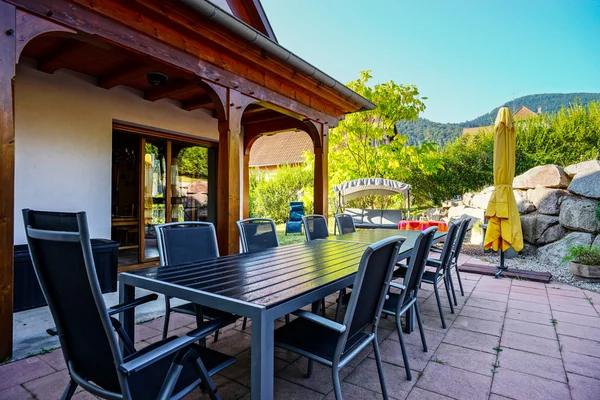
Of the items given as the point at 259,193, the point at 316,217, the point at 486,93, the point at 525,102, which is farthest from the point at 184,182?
the point at 525,102

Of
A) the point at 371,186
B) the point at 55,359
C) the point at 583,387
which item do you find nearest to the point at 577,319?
the point at 583,387

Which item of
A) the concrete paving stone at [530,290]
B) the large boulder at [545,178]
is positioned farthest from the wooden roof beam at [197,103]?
the large boulder at [545,178]

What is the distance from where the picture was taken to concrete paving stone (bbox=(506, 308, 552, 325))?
3.12 metres

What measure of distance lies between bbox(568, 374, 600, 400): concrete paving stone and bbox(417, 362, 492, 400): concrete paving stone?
44 centimetres

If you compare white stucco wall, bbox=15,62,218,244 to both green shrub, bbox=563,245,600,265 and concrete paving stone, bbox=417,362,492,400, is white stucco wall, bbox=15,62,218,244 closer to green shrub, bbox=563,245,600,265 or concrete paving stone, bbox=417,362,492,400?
concrete paving stone, bbox=417,362,492,400

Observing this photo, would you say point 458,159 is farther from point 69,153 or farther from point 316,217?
point 69,153

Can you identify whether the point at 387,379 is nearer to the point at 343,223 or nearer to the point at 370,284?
the point at 370,284

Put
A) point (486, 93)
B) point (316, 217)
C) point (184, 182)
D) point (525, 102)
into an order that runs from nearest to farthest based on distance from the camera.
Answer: point (316, 217), point (184, 182), point (486, 93), point (525, 102)

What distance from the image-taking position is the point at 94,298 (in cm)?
105

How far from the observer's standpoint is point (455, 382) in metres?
2.01

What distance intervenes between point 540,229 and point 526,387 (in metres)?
5.40

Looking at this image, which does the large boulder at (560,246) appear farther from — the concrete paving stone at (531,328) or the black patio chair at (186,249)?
the black patio chair at (186,249)

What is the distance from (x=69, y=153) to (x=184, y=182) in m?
1.93

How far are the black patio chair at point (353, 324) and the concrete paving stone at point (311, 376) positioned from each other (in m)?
0.36
